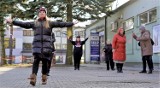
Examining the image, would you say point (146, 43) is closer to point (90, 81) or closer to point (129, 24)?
point (90, 81)

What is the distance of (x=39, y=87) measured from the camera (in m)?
8.83

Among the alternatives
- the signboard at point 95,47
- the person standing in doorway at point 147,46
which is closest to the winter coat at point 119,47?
the person standing in doorway at point 147,46

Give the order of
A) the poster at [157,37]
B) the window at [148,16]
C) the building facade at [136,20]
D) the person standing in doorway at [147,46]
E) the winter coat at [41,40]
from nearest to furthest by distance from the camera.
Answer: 1. the winter coat at [41,40]
2. the person standing in doorway at [147,46]
3. the poster at [157,37]
4. the building facade at [136,20]
5. the window at [148,16]

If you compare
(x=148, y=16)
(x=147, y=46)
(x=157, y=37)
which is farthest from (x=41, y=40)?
(x=148, y=16)

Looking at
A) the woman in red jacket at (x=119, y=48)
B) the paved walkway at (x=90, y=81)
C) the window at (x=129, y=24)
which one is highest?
the window at (x=129, y=24)

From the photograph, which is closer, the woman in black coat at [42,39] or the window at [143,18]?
the woman in black coat at [42,39]

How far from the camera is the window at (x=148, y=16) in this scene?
67.0 feet

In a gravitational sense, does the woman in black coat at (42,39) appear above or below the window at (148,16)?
below

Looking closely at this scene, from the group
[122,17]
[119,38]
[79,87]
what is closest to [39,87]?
[79,87]

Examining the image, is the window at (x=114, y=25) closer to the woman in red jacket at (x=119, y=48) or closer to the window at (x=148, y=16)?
the window at (x=148, y=16)

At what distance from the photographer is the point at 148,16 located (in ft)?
70.0

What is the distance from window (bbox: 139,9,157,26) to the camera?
67.0 feet

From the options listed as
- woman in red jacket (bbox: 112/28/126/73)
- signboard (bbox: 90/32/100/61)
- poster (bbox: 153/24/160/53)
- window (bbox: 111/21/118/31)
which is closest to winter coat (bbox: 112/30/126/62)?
woman in red jacket (bbox: 112/28/126/73)

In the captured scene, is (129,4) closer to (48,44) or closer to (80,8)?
(80,8)
